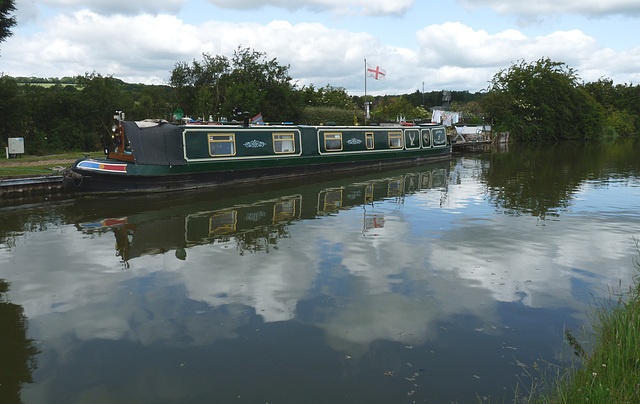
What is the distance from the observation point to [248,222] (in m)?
10.9

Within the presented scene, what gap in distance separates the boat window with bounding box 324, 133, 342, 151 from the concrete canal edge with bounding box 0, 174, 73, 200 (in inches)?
382

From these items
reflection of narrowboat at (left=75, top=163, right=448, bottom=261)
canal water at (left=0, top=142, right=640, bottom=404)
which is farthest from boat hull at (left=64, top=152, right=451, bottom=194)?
canal water at (left=0, top=142, right=640, bottom=404)

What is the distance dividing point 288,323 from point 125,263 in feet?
12.4

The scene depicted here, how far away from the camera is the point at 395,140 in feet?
75.3

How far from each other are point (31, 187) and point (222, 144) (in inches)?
225

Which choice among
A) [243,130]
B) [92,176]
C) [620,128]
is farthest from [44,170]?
[620,128]

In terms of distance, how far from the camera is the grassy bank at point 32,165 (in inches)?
561

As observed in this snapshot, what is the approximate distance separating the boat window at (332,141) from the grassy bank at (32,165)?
31.6 ft

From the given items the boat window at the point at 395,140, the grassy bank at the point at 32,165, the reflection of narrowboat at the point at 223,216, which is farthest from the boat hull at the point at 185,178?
the boat window at the point at 395,140

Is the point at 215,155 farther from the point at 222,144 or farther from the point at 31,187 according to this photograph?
the point at 31,187

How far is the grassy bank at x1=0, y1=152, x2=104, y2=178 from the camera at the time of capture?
14250 mm

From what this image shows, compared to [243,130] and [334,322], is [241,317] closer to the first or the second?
[334,322]

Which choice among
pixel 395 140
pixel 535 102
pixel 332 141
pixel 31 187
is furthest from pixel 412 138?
pixel 535 102

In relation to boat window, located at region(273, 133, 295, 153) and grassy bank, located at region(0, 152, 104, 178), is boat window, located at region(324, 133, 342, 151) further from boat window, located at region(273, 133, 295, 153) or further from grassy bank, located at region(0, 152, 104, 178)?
grassy bank, located at region(0, 152, 104, 178)
